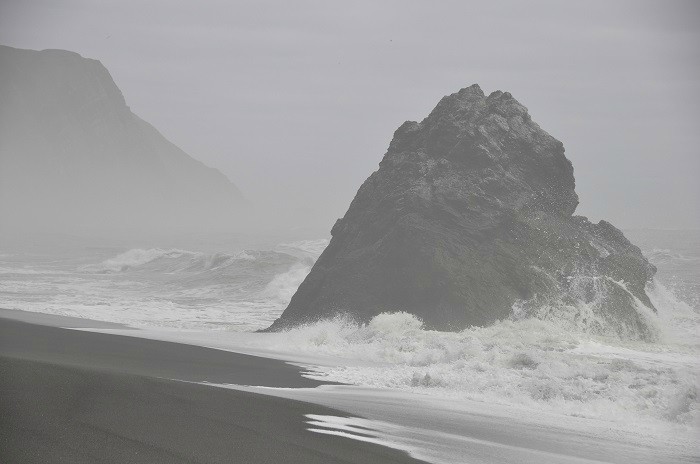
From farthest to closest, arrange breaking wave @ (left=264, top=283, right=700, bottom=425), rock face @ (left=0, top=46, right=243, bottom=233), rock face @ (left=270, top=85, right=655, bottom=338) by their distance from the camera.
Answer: rock face @ (left=0, top=46, right=243, bottom=233) < rock face @ (left=270, top=85, right=655, bottom=338) < breaking wave @ (left=264, top=283, right=700, bottom=425)

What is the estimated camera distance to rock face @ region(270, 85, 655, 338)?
50.2ft

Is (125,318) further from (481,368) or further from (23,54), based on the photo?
(23,54)

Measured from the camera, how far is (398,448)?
6.56m

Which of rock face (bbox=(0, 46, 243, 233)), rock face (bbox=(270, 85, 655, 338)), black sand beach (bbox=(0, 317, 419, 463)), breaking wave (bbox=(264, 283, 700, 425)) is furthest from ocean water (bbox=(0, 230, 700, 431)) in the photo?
rock face (bbox=(0, 46, 243, 233))

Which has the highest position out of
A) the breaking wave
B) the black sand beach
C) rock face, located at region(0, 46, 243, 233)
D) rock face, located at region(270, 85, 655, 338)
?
rock face, located at region(0, 46, 243, 233)

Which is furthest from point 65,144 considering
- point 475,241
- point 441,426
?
point 441,426

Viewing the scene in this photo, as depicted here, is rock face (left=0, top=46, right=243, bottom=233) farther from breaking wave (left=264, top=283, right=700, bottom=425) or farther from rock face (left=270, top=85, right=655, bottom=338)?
breaking wave (left=264, top=283, right=700, bottom=425)

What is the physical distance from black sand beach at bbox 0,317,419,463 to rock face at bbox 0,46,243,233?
147 m

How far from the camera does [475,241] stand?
16.2 m

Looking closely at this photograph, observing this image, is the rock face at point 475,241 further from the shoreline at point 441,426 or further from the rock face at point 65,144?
the rock face at point 65,144

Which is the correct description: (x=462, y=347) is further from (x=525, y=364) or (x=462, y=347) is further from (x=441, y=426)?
(x=441, y=426)

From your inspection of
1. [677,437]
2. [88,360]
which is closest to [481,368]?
[677,437]

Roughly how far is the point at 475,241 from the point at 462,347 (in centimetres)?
453

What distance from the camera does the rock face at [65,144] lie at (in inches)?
6048
